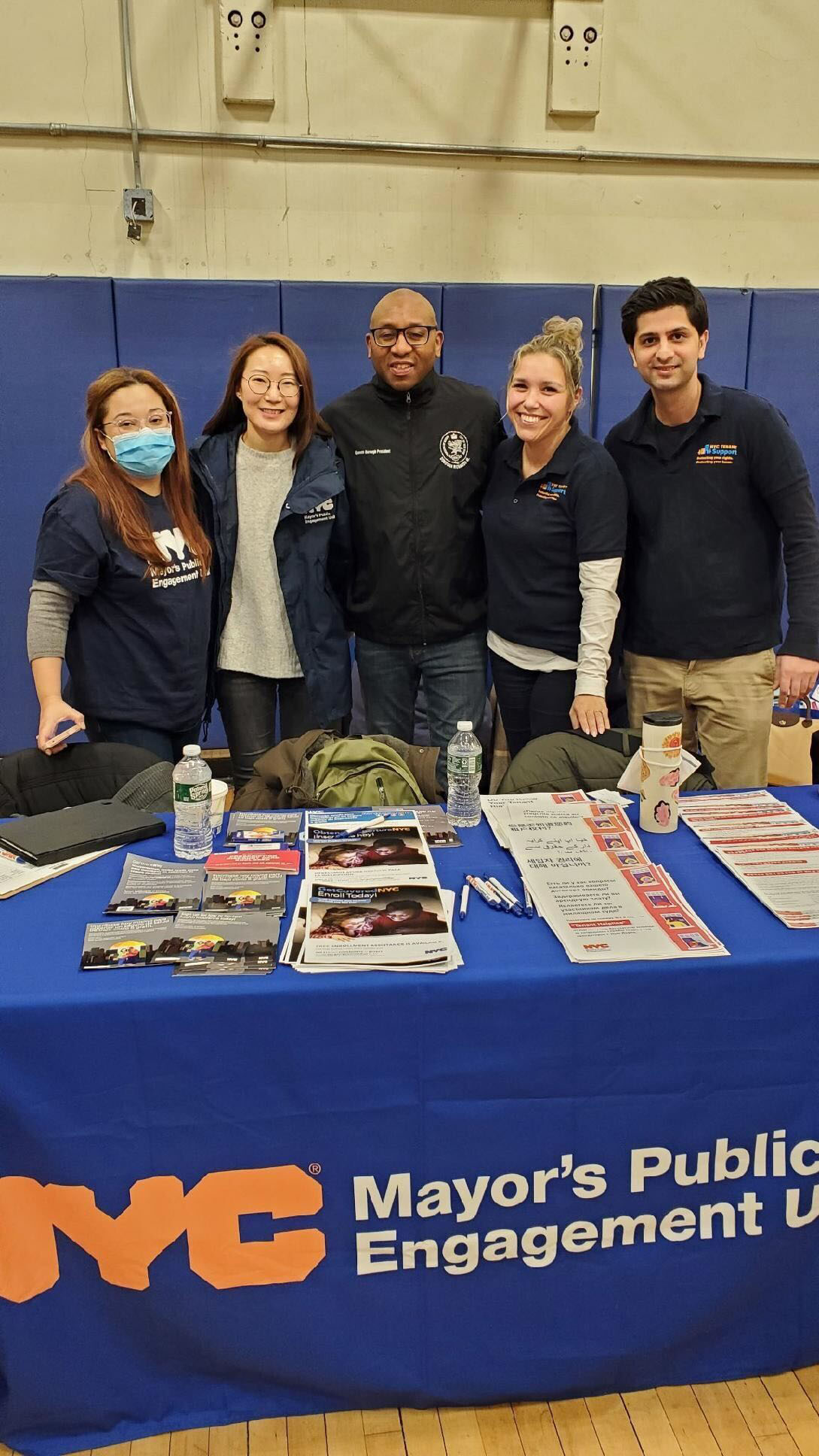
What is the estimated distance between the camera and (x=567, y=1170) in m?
1.35

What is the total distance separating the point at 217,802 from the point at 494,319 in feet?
9.10

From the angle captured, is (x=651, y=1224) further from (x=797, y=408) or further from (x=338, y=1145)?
(x=797, y=408)

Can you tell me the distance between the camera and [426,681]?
8.85 ft

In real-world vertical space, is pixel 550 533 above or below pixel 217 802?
above

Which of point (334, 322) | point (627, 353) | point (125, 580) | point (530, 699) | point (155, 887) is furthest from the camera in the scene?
point (627, 353)

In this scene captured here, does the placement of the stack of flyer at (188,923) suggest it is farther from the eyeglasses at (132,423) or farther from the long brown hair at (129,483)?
the eyeglasses at (132,423)

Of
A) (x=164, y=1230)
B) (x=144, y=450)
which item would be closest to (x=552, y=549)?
(x=144, y=450)

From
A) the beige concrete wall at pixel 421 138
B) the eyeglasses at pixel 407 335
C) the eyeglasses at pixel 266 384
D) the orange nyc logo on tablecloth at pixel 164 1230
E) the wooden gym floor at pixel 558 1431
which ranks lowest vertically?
the wooden gym floor at pixel 558 1431

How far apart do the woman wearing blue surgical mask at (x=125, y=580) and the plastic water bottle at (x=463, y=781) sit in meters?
0.74

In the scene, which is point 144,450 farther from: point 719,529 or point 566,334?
point 719,529

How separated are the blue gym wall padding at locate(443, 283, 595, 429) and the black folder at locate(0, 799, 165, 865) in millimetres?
2642

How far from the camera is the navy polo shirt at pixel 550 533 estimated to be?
2.26 meters

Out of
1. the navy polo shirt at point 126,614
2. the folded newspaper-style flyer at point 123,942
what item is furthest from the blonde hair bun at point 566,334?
the folded newspaper-style flyer at point 123,942

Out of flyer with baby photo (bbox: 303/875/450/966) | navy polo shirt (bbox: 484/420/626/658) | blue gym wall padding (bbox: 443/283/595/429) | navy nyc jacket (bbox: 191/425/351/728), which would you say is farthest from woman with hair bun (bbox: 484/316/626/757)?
blue gym wall padding (bbox: 443/283/595/429)
